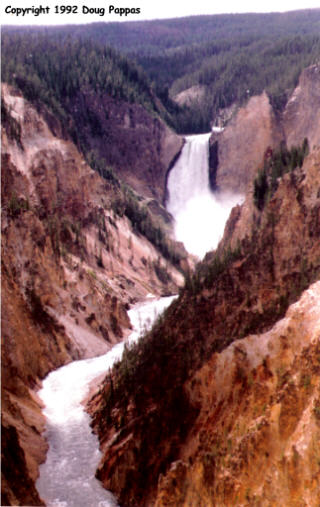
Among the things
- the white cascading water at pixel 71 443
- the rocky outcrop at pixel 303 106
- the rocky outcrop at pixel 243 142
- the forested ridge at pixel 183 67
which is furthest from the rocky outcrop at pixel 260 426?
the rocky outcrop at pixel 243 142

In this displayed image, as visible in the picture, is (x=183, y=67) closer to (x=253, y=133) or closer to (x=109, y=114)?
(x=109, y=114)

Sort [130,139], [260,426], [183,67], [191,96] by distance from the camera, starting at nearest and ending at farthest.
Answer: [260,426] < [130,139] < [191,96] < [183,67]

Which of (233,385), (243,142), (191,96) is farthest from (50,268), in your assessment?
(191,96)

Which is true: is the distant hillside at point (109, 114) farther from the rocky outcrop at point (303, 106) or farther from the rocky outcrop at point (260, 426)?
the rocky outcrop at point (260, 426)

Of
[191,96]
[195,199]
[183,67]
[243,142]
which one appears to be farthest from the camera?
[183,67]

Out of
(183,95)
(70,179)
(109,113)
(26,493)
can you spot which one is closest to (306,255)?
(26,493)

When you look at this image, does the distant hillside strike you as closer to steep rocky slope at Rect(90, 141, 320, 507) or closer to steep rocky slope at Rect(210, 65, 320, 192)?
steep rocky slope at Rect(210, 65, 320, 192)
